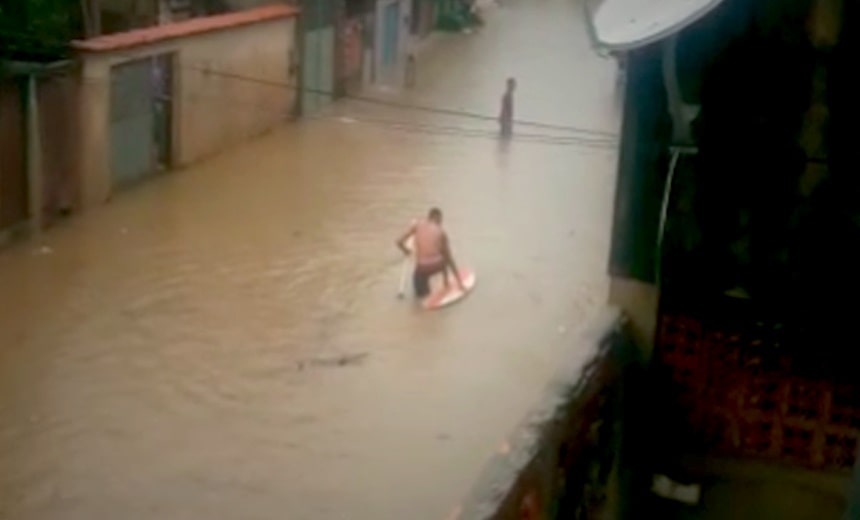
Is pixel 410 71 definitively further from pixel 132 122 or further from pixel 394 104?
pixel 132 122

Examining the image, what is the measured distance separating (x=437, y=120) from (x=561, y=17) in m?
19.9

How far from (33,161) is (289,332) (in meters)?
4.99

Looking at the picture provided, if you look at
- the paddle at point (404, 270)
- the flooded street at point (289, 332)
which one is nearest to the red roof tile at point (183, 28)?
the flooded street at point (289, 332)

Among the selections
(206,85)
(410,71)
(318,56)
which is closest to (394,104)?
(318,56)

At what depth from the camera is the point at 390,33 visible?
1257 inches

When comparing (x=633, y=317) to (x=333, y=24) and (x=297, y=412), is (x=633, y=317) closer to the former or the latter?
(x=297, y=412)

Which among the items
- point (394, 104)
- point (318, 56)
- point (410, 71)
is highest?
point (318, 56)

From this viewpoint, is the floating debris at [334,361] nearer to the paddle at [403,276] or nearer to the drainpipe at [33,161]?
the paddle at [403,276]

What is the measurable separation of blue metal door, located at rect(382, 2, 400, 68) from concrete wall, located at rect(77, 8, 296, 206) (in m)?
5.88

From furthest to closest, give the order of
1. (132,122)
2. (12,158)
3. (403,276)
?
(132,122)
(12,158)
(403,276)

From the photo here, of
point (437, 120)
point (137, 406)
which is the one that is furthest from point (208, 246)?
point (437, 120)

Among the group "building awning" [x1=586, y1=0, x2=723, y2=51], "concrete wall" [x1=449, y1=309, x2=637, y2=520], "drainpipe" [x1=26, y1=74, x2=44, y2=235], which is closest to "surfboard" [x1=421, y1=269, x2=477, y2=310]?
"drainpipe" [x1=26, y1=74, x2=44, y2=235]

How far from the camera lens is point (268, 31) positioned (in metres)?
24.7

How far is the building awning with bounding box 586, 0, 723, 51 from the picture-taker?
4.10m
